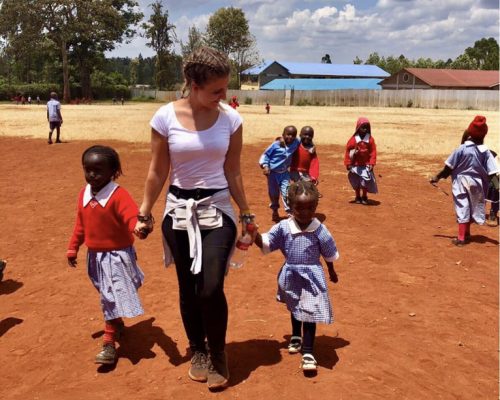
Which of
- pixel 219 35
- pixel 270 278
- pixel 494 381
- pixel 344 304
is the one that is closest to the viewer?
pixel 494 381

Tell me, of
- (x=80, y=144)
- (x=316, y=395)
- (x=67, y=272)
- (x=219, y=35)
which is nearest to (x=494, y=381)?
(x=316, y=395)

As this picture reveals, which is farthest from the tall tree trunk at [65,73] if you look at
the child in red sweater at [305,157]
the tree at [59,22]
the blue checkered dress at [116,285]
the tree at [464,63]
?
the tree at [464,63]

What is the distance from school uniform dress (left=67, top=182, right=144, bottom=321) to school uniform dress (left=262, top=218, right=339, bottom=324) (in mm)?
1009

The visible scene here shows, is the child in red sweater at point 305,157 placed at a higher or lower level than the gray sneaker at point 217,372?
higher

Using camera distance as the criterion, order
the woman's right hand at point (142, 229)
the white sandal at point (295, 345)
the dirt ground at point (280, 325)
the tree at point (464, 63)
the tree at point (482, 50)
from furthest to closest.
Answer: the tree at point (482, 50), the tree at point (464, 63), the white sandal at point (295, 345), the dirt ground at point (280, 325), the woman's right hand at point (142, 229)

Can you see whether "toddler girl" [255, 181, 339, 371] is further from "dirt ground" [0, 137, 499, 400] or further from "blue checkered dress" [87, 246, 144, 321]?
"blue checkered dress" [87, 246, 144, 321]

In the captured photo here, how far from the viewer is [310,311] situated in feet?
11.4

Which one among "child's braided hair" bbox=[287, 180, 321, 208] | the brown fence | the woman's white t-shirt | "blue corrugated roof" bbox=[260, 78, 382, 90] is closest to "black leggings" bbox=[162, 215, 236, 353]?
the woman's white t-shirt

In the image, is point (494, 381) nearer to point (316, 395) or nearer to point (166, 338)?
point (316, 395)

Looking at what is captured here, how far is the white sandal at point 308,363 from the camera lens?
3.38 m

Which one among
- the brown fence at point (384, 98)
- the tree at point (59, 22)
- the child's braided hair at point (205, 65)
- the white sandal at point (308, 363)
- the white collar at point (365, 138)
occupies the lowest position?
the white sandal at point (308, 363)

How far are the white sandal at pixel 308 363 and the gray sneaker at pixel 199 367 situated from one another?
667mm

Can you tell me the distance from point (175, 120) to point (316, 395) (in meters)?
1.93

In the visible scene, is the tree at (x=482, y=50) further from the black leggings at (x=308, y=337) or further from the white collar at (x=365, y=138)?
the black leggings at (x=308, y=337)
